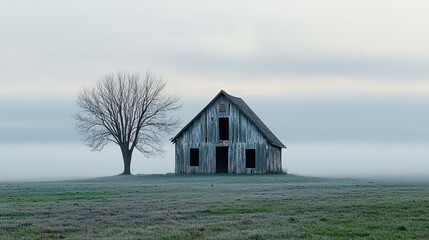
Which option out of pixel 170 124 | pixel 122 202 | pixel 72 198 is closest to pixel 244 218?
pixel 122 202

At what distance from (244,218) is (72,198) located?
43.7ft

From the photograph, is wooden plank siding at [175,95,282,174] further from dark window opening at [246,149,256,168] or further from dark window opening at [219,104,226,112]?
dark window opening at [246,149,256,168]

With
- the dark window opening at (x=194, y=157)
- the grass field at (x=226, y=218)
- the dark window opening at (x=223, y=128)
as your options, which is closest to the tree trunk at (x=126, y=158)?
the dark window opening at (x=194, y=157)

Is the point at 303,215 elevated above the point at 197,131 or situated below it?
below

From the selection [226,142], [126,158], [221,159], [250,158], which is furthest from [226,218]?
[126,158]

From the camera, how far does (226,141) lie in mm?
65938

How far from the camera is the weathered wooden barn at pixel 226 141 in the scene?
65062mm

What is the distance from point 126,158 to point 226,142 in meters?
15.4

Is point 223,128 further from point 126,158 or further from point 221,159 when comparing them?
point 126,158

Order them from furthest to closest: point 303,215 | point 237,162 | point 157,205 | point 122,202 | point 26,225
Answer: point 237,162 → point 122,202 → point 157,205 → point 303,215 → point 26,225

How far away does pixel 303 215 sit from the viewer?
21.3m

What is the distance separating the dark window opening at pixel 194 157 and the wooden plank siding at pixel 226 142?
86cm

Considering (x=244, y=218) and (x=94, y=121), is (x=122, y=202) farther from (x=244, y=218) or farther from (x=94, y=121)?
(x=94, y=121)

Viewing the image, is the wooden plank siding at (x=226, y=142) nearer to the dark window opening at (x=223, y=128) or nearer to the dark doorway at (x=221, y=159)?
the dark window opening at (x=223, y=128)
